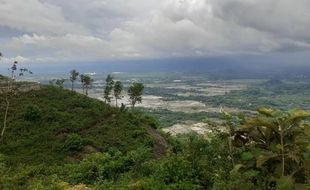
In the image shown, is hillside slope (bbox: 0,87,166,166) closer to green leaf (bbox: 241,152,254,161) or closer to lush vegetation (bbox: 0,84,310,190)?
lush vegetation (bbox: 0,84,310,190)

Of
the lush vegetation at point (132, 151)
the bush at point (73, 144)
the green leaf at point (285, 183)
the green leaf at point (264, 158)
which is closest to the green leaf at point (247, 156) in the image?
the lush vegetation at point (132, 151)

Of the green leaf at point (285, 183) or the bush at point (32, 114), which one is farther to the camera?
the bush at point (32, 114)

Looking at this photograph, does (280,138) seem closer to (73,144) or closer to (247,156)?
(247,156)

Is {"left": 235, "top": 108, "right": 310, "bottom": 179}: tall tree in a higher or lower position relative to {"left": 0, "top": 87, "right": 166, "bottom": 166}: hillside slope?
higher

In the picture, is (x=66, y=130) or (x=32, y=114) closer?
(x=66, y=130)

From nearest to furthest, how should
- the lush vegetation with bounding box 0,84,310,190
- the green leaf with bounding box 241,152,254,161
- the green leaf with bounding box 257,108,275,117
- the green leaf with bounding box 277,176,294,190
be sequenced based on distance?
the green leaf with bounding box 277,176,294,190 → the lush vegetation with bounding box 0,84,310,190 → the green leaf with bounding box 241,152,254,161 → the green leaf with bounding box 257,108,275,117

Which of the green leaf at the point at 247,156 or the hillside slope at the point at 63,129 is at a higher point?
the green leaf at the point at 247,156

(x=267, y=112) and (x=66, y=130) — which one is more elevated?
(x=267, y=112)

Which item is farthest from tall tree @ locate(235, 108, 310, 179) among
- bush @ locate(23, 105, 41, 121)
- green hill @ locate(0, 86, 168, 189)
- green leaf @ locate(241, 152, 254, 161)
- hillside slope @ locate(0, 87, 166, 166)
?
bush @ locate(23, 105, 41, 121)

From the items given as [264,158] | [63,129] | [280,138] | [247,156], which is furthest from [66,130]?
[264,158]

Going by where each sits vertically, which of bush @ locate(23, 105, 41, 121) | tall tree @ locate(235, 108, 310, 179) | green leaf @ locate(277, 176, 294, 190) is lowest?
bush @ locate(23, 105, 41, 121)

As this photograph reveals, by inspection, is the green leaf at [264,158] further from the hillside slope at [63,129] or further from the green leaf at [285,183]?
the hillside slope at [63,129]

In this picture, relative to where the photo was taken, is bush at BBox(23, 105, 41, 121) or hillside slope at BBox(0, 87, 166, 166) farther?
bush at BBox(23, 105, 41, 121)

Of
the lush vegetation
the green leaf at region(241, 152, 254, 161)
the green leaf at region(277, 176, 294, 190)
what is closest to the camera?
the green leaf at region(277, 176, 294, 190)
